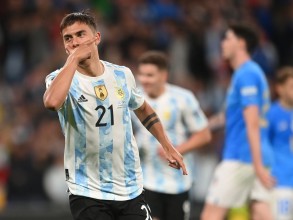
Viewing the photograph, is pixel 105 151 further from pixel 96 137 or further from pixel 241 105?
pixel 241 105

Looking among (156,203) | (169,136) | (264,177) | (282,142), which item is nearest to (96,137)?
(264,177)

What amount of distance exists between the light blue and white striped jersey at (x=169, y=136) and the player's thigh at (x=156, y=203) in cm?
5

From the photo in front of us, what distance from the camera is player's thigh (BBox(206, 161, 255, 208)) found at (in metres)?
8.54

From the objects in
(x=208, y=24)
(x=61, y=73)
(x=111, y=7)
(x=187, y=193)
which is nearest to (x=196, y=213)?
(x=187, y=193)

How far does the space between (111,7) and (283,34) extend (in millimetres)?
3006

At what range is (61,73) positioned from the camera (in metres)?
5.59

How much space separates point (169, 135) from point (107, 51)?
5971 mm

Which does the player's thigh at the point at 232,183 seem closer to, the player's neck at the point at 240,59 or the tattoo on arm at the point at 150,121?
the player's neck at the point at 240,59

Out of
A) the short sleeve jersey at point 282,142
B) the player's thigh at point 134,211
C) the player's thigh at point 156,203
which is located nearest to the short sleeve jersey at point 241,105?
the player's thigh at point 156,203

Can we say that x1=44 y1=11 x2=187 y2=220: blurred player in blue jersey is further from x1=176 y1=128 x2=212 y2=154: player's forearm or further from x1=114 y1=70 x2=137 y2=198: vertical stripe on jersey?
x1=176 y1=128 x2=212 y2=154: player's forearm

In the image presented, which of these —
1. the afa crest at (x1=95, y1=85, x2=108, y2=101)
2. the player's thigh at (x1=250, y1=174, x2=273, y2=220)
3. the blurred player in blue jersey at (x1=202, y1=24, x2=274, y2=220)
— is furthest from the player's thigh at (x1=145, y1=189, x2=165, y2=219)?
the afa crest at (x1=95, y1=85, x2=108, y2=101)

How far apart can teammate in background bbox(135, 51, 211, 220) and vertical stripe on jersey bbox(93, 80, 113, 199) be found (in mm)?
2321

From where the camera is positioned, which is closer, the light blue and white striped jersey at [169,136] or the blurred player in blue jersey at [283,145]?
the light blue and white striped jersey at [169,136]

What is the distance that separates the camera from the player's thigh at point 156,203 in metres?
8.55
